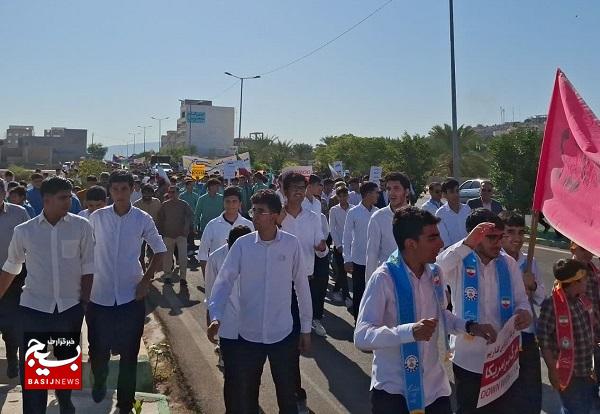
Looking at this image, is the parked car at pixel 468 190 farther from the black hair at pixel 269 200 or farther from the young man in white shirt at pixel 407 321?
the young man in white shirt at pixel 407 321

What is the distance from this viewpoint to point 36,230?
5.00 m

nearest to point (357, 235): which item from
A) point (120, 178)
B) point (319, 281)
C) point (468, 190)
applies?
point (319, 281)

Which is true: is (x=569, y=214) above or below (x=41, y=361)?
above

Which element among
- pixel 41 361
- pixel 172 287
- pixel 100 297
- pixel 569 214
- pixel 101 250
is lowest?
pixel 172 287

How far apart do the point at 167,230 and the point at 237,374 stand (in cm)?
726

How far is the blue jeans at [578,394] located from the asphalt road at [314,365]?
3.47 feet

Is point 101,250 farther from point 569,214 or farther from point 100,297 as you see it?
point 569,214

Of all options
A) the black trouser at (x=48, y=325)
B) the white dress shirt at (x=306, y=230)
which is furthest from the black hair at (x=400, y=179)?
the black trouser at (x=48, y=325)

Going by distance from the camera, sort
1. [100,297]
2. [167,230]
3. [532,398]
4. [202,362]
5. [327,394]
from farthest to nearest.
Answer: [167,230] → [202,362] → [327,394] → [100,297] → [532,398]

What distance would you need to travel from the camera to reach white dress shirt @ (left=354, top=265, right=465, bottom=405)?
3.46 meters

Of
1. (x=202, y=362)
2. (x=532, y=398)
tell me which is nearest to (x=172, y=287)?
(x=202, y=362)

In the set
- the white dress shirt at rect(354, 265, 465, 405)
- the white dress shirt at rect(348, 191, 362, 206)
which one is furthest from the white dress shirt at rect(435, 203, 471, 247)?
the white dress shirt at rect(348, 191, 362, 206)

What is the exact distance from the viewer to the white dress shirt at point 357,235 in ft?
27.3

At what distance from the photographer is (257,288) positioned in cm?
456
